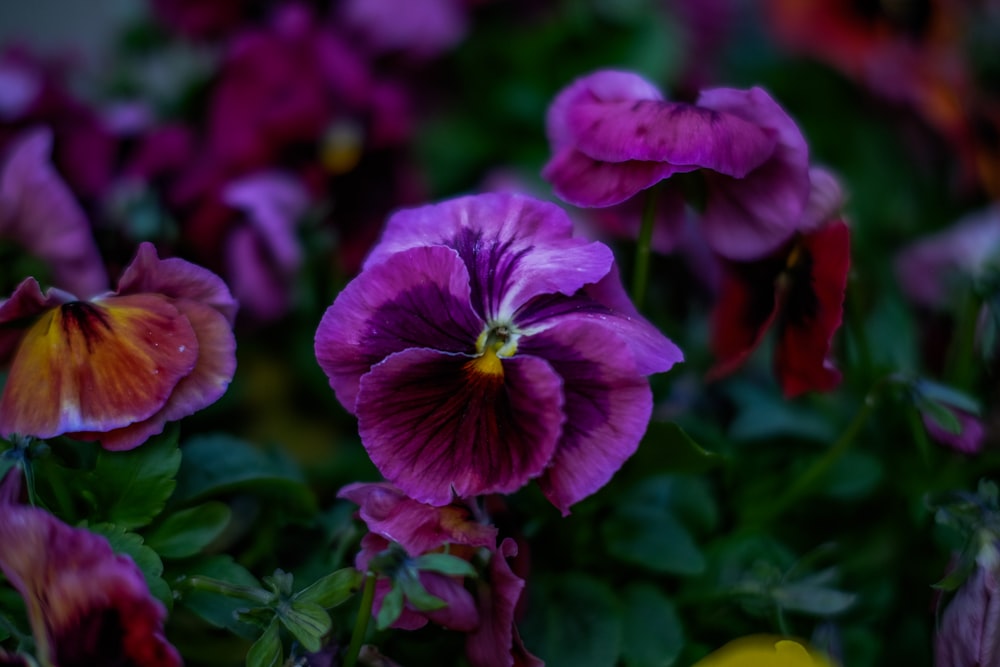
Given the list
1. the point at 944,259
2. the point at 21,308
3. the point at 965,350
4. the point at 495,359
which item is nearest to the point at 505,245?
the point at 495,359

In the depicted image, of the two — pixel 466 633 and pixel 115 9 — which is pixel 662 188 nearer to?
pixel 466 633

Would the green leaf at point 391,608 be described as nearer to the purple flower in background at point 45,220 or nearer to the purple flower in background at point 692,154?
the purple flower in background at point 692,154

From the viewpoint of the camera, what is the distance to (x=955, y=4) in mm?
1314

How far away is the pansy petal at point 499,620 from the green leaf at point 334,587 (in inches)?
3.0

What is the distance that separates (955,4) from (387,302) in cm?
108

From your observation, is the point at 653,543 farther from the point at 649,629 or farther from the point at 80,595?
the point at 80,595

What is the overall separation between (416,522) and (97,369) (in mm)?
205

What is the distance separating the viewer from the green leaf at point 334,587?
55cm

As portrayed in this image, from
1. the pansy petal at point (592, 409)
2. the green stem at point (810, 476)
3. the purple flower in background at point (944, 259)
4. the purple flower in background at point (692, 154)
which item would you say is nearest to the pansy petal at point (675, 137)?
the purple flower in background at point (692, 154)

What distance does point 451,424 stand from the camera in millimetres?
561

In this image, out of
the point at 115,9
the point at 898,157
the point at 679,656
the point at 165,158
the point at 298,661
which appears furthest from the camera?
the point at 115,9

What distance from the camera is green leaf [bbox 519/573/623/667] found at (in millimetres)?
622

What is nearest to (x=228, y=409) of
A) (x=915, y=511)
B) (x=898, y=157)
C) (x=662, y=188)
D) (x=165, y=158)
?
(x=165, y=158)

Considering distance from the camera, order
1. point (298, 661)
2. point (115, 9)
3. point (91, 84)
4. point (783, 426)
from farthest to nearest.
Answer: point (115, 9) < point (91, 84) < point (783, 426) < point (298, 661)
